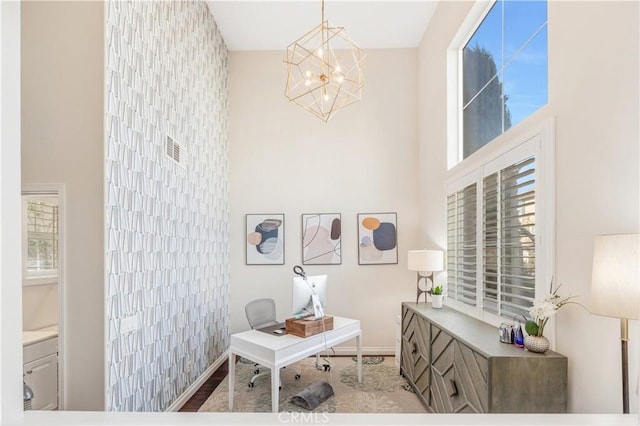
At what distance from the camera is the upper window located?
7.75 feet

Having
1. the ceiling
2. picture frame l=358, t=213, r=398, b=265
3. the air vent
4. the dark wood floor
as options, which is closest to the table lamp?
picture frame l=358, t=213, r=398, b=265

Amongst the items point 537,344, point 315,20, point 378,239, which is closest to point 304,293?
point 378,239

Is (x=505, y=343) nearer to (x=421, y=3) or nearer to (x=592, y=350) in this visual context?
(x=592, y=350)

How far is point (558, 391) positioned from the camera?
1.86 m

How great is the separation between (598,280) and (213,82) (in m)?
4.33

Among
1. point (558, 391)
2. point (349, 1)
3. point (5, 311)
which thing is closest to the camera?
point (5, 311)

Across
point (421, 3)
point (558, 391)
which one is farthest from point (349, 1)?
point (558, 391)

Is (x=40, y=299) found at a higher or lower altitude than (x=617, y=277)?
lower

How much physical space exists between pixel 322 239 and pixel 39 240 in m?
3.12

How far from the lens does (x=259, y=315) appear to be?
394 cm

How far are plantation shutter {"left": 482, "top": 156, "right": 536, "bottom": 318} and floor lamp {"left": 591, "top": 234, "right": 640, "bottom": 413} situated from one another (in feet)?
2.85

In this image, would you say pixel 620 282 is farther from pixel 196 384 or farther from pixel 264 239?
pixel 264 239

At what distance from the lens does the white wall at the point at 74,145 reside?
2182 mm

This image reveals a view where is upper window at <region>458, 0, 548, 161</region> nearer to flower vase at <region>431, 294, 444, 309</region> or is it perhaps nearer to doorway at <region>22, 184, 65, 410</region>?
flower vase at <region>431, 294, 444, 309</region>
